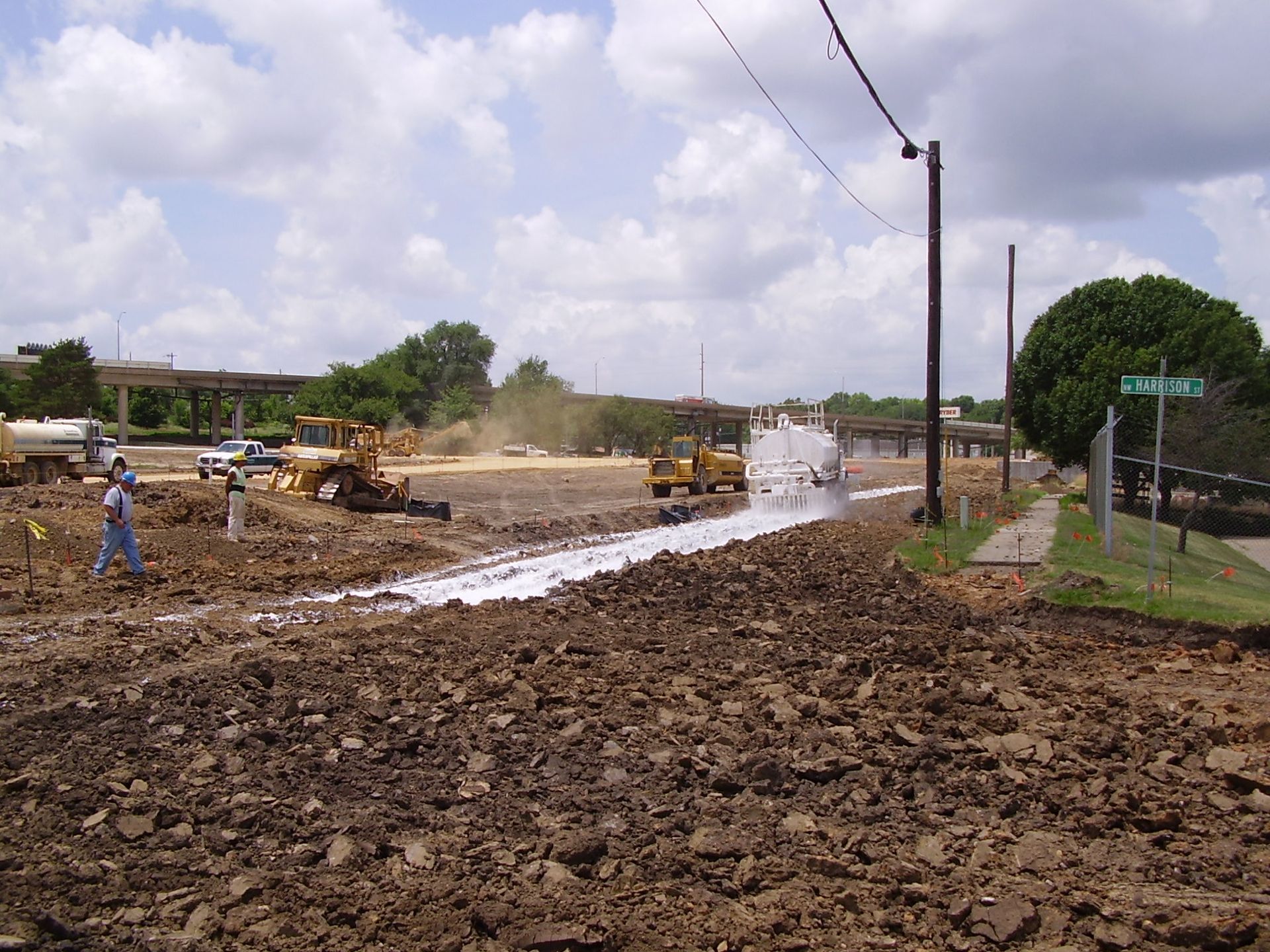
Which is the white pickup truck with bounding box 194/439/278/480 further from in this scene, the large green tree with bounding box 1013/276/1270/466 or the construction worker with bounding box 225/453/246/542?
the large green tree with bounding box 1013/276/1270/466

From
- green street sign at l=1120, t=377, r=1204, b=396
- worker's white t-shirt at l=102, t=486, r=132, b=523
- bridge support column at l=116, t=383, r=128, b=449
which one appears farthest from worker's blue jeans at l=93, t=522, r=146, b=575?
bridge support column at l=116, t=383, r=128, b=449

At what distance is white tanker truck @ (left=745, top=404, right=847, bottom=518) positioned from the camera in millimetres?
32781

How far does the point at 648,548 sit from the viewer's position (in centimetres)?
2647

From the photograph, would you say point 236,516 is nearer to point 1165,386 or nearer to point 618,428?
point 1165,386

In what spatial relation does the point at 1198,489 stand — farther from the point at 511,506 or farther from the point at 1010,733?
the point at 511,506

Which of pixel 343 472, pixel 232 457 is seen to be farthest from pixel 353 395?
pixel 343 472

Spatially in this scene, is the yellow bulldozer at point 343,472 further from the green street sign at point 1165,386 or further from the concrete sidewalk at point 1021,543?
the green street sign at point 1165,386

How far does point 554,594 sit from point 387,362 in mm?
92619

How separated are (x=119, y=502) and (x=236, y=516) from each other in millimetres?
5934

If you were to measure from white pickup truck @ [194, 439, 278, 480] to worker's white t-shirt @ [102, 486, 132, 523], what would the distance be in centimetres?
2771

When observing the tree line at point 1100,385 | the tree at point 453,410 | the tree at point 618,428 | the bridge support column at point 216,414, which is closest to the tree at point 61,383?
the tree line at point 1100,385

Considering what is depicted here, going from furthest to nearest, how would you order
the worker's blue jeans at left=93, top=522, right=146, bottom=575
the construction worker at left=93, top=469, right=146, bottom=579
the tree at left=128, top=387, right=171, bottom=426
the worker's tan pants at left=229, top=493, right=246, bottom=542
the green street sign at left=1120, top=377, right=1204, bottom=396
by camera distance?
the tree at left=128, top=387, right=171, bottom=426 < the worker's tan pants at left=229, top=493, right=246, bottom=542 < the worker's blue jeans at left=93, top=522, right=146, bottom=575 < the construction worker at left=93, top=469, right=146, bottom=579 < the green street sign at left=1120, top=377, right=1204, bottom=396

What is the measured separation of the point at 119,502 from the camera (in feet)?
54.5

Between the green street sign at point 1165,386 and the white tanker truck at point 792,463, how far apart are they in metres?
19.4
